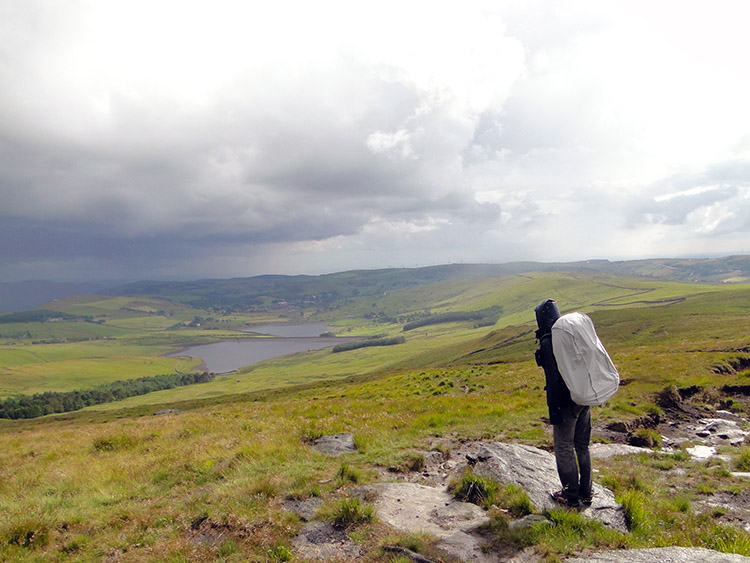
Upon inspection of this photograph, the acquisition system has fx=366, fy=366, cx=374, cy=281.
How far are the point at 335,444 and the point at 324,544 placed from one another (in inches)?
256

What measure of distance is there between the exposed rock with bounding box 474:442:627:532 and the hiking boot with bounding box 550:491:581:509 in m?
0.10

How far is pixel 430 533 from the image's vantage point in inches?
266

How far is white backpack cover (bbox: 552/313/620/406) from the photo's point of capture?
7180 millimetres

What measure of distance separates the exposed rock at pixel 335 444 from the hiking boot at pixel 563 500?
6654 millimetres

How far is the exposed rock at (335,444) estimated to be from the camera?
12484mm

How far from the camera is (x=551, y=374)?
25.3ft

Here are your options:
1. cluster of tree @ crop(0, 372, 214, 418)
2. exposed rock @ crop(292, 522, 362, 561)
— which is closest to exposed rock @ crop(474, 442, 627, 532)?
exposed rock @ crop(292, 522, 362, 561)

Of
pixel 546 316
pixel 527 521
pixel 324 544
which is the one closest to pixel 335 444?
pixel 324 544

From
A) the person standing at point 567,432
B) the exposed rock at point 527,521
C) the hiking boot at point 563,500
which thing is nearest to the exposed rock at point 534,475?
the hiking boot at point 563,500

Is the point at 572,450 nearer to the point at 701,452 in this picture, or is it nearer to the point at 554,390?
the point at 554,390

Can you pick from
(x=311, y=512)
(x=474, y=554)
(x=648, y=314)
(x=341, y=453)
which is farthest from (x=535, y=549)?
(x=648, y=314)

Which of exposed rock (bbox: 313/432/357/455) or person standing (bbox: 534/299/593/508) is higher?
person standing (bbox: 534/299/593/508)

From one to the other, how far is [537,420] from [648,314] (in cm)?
13587

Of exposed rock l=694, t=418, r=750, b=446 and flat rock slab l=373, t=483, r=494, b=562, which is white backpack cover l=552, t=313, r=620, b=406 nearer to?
flat rock slab l=373, t=483, r=494, b=562
